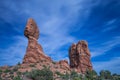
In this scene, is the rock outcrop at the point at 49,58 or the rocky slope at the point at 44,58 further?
the rock outcrop at the point at 49,58

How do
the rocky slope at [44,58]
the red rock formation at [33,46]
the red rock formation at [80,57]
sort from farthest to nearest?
the red rock formation at [80,57], the red rock formation at [33,46], the rocky slope at [44,58]

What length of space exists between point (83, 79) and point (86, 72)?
7979 mm

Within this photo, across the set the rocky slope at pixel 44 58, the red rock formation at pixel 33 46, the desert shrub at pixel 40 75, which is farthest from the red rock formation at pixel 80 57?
the desert shrub at pixel 40 75

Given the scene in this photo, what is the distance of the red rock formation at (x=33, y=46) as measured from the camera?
4722 centimetres

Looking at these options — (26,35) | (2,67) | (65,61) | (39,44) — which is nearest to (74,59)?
(65,61)

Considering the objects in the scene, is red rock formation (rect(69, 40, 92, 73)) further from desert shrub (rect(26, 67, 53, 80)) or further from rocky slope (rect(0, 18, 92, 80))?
desert shrub (rect(26, 67, 53, 80))

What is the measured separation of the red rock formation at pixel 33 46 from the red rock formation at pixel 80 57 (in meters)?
6.80

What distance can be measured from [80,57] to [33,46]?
1207 centimetres

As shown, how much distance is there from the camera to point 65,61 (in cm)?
5081

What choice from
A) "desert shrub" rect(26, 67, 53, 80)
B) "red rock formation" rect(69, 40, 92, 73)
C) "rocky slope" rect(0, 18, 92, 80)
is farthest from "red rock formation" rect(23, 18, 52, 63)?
"desert shrub" rect(26, 67, 53, 80)

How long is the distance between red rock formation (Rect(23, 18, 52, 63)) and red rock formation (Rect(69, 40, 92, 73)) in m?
6.80

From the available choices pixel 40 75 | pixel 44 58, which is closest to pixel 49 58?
pixel 44 58

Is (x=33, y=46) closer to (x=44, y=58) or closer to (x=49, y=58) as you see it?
(x=44, y=58)

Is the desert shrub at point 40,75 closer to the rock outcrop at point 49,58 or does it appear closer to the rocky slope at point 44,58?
the rocky slope at point 44,58
